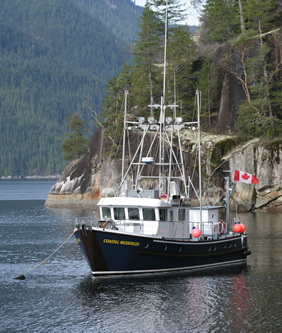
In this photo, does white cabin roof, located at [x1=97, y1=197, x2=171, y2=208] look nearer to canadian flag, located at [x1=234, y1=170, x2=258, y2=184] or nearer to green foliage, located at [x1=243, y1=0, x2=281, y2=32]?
canadian flag, located at [x1=234, y1=170, x2=258, y2=184]

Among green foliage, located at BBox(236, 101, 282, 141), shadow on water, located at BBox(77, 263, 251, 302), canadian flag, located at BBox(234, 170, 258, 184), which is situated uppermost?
green foliage, located at BBox(236, 101, 282, 141)

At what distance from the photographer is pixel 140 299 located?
2533 centimetres

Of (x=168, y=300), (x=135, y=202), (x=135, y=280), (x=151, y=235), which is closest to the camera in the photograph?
(x=168, y=300)

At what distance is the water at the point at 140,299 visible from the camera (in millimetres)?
22086

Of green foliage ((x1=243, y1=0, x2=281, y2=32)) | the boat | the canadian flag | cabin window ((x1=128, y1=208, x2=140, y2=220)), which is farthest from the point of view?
green foliage ((x1=243, y1=0, x2=281, y2=32))

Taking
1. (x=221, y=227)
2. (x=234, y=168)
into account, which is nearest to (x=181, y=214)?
(x=221, y=227)

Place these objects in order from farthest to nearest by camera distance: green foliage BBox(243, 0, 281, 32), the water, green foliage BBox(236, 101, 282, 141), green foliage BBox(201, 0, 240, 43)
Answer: green foliage BBox(201, 0, 240, 43), green foliage BBox(243, 0, 281, 32), green foliage BBox(236, 101, 282, 141), the water

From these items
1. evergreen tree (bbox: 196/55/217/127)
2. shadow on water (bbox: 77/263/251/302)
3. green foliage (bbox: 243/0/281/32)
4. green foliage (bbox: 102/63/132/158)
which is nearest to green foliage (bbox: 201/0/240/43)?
green foliage (bbox: 243/0/281/32)

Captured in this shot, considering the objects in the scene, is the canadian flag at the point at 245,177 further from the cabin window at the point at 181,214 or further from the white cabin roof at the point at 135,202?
the white cabin roof at the point at 135,202

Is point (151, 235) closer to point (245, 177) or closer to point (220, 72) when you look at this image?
point (245, 177)

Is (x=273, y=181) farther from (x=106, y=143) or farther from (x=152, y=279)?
(x=152, y=279)

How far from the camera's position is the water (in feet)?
72.5

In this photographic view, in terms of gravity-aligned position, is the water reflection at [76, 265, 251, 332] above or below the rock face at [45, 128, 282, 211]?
below

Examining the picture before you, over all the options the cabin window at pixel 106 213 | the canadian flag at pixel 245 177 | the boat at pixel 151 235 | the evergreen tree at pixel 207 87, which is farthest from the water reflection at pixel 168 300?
the evergreen tree at pixel 207 87
